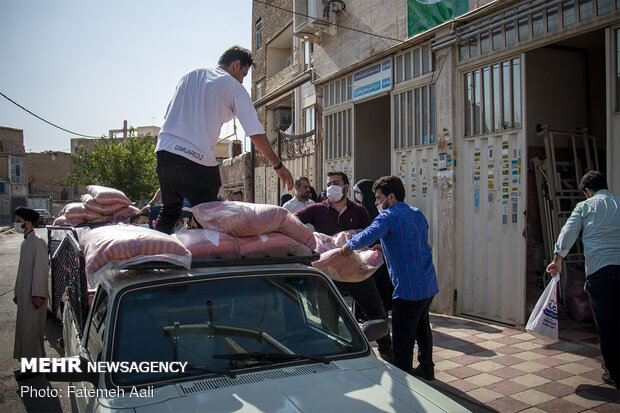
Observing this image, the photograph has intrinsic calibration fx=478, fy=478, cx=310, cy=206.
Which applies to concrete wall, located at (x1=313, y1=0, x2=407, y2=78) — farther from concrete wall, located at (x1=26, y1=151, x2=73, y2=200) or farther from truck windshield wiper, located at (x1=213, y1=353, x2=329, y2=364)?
concrete wall, located at (x1=26, y1=151, x2=73, y2=200)

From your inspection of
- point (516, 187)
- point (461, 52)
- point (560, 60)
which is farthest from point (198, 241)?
point (560, 60)

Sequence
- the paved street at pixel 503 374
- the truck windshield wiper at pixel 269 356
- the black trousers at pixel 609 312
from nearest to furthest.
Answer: the truck windshield wiper at pixel 269 356
the paved street at pixel 503 374
the black trousers at pixel 609 312

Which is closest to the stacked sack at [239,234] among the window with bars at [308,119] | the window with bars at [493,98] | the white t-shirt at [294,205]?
the white t-shirt at [294,205]

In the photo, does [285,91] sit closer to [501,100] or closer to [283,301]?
[501,100]

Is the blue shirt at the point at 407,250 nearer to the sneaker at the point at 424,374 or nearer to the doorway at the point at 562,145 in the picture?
the sneaker at the point at 424,374

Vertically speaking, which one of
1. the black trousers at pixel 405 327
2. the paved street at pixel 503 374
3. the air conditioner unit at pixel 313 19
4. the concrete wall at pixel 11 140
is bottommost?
the paved street at pixel 503 374

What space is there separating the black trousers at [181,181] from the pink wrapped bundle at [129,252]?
3.55ft

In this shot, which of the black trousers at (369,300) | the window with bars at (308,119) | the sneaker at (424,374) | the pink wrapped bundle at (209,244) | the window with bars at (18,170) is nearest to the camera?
the pink wrapped bundle at (209,244)

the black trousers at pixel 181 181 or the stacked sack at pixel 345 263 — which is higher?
the black trousers at pixel 181 181

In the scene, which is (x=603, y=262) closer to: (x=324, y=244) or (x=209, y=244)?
(x=324, y=244)

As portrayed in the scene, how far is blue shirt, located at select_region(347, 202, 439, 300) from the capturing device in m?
4.16

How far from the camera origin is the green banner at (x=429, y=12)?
23.0ft

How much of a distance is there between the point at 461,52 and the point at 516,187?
7.29 ft

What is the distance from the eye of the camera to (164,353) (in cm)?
237
